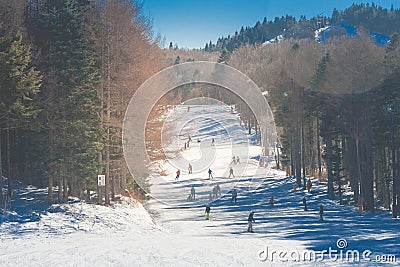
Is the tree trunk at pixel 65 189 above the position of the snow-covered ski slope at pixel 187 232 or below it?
above

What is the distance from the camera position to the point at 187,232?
2139cm

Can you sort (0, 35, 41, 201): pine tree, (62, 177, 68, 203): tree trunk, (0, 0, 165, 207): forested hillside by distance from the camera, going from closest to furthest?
(0, 35, 41, 201): pine tree → (0, 0, 165, 207): forested hillside → (62, 177, 68, 203): tree trunk

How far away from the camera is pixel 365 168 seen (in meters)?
27.8

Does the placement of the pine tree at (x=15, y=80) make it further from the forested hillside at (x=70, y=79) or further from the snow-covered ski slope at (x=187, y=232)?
the snow-covered ski slope at (x=187, y=232)

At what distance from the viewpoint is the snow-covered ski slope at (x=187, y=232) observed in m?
13.1

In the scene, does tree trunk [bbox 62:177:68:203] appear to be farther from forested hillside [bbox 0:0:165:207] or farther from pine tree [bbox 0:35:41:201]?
pine tree [bbox 0:35:41:201]

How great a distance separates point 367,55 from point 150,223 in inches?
655

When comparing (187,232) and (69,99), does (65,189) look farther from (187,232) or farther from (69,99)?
(187,232)

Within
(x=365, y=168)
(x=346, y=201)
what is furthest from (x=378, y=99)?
(x=346, y=201)

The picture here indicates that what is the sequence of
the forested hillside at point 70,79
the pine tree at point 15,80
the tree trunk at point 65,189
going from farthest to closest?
the tree trunk at point 65,189, the forested hillside at point 70,79, the pine tree at point 15,80

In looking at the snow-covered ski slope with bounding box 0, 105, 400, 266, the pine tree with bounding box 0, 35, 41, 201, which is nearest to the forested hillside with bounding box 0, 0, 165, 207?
the pine tree with bounding box 0, 35, 41, 201

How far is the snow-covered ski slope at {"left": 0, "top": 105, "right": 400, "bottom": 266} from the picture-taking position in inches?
517

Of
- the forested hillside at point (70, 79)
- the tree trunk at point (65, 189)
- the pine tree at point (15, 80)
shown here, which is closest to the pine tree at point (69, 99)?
the forested hillside at point (70, 79)

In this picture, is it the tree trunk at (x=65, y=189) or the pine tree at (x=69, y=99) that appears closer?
the pine tree at (x=69, y=99)
